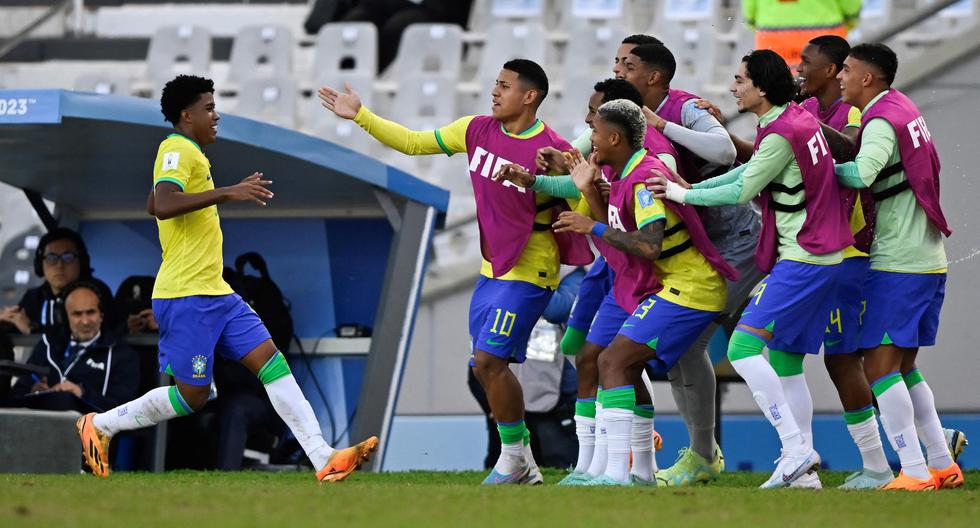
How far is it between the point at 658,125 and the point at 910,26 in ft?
14.6

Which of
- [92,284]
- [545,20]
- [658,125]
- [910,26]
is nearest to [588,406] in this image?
[658,125]

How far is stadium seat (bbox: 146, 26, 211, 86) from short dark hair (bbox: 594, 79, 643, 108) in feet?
32.5

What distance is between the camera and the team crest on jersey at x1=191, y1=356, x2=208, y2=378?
726cm

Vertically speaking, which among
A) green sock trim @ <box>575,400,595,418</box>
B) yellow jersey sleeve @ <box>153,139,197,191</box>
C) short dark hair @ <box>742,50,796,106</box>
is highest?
short dark hair @ <box>742,50,796,106</box>

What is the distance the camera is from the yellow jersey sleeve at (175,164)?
7.14m

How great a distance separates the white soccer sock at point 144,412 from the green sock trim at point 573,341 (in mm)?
1895

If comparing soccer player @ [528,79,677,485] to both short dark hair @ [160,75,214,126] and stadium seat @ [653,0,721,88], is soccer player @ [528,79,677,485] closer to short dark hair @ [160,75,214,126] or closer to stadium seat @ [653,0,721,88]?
short dark hair @ [160,75,214,126]

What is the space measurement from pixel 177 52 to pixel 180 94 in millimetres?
9701

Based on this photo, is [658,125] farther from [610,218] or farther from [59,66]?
[59,66]

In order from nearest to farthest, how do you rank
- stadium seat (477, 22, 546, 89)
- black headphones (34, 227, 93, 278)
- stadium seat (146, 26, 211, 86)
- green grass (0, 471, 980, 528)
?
green grass (0, 471, 980, 528), black headphones (34, 227, 93, 278), stadium seat (477, 22, 546, 89), stadium seat (146, 26, 211, 86)

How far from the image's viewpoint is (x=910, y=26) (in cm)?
1103

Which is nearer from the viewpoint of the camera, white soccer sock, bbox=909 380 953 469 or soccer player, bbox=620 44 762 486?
white soccer sock, bbox=909 380 953 469

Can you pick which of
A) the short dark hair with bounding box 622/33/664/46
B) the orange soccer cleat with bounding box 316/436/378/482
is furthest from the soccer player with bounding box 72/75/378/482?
the short dark hair with bounding box 622/33/664/46

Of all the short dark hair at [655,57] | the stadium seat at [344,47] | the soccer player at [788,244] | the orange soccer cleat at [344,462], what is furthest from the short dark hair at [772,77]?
the stadium seat at [344,47]
